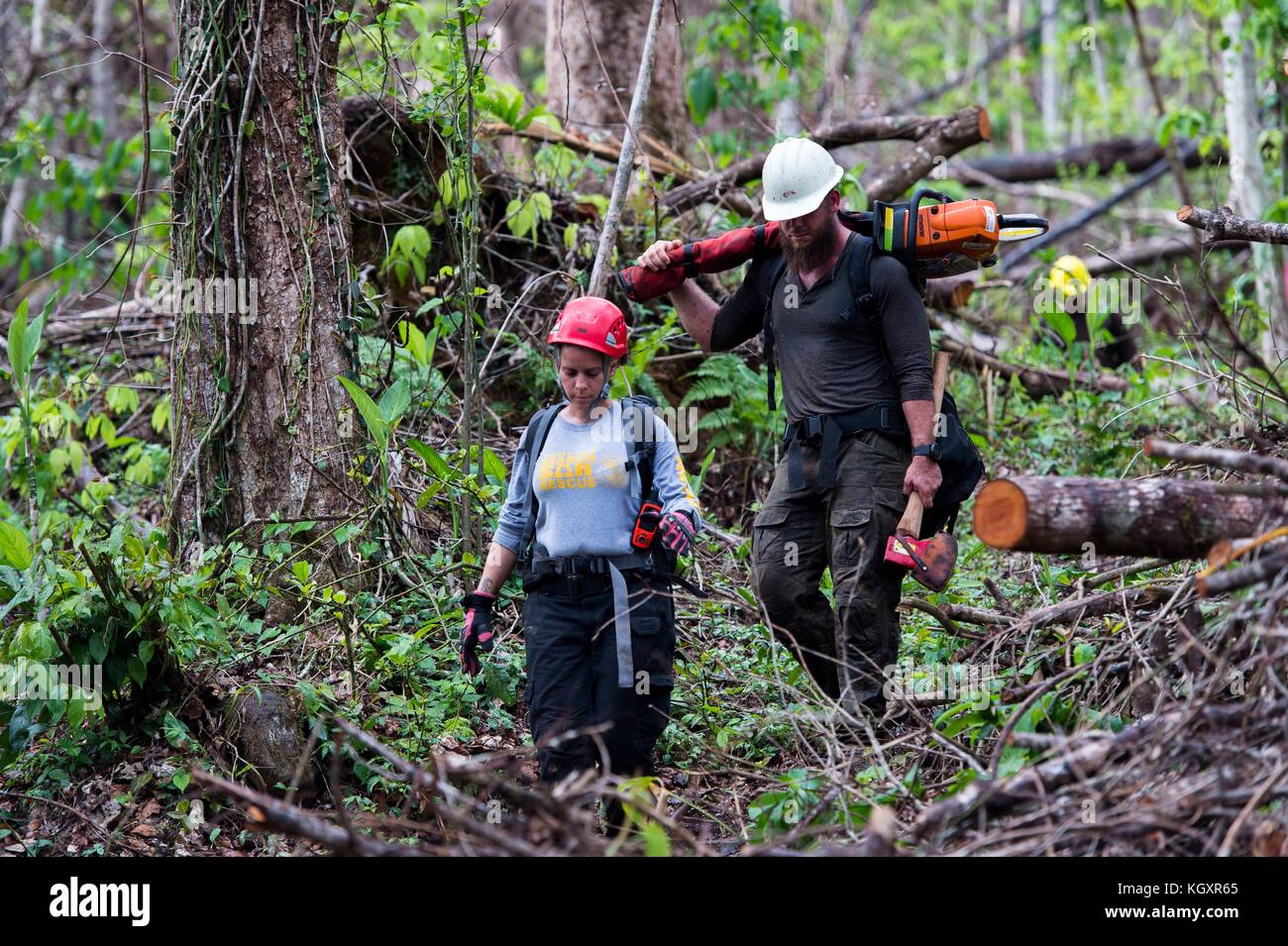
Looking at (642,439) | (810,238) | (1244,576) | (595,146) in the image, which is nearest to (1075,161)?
(595,146)

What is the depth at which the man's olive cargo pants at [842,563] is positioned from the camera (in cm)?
470

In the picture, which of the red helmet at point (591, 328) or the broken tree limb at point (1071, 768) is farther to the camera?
the red helmet at point (591, 328)

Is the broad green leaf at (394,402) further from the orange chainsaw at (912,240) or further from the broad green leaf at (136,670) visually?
the broad green leaf at (136,670)

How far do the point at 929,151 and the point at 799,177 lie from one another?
4.02 m

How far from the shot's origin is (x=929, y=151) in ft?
27.4

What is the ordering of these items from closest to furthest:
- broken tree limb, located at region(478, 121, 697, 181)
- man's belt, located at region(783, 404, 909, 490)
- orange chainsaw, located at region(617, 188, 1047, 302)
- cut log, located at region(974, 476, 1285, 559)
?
1. cut log, located at region(974, 476, 1285, 559)
2. orange chainsaw, located at region(617, 188, 1047, 302)
3. man's belt, located at region(783, 404, 909, 490)
4. broken tree limb, located at region(478, 121, 697, 181)

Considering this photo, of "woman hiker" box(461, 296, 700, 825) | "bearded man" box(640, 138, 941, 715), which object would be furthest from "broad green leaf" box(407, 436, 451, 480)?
"bearded man" box(640, 138, 941, 715)

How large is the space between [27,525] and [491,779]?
15.2 feet

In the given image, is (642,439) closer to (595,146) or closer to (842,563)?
(842,563)

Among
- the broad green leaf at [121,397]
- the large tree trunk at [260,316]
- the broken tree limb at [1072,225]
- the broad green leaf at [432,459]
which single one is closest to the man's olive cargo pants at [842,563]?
the broad green leaf at [432,459]

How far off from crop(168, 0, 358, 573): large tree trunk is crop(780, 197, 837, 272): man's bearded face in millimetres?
2257

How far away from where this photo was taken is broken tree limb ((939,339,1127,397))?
336 inches

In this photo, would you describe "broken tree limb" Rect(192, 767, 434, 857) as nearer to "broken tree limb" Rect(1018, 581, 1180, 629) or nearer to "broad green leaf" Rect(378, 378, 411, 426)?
"broad green leaf" Rect(378, 378, 411, 426)
